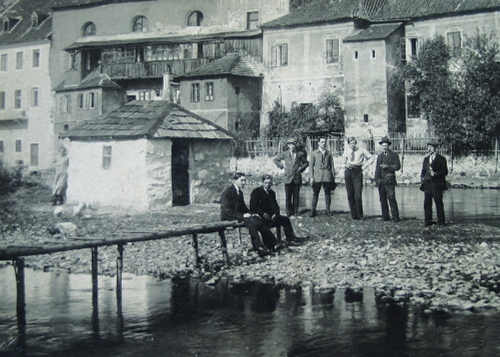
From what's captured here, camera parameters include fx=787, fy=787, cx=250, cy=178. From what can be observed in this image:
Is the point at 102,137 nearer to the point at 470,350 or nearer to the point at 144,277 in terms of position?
the point at 144,277

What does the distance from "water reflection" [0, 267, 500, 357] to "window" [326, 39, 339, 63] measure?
3847 centimetres

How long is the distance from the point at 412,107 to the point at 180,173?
2734 cm

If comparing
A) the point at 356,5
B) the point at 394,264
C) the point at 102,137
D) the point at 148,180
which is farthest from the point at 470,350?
the point at 356,5

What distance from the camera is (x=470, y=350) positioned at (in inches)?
334

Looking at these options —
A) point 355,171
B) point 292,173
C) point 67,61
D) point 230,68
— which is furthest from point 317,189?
point 67,61

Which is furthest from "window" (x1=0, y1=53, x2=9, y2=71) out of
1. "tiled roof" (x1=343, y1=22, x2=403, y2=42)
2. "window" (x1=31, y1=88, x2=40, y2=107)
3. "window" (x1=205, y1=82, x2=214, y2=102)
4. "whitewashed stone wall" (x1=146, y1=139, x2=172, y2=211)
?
"whitewashed stone wall" (x1=146, y1=139, x2=172, y2=211)

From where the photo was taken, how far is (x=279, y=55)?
51438mm

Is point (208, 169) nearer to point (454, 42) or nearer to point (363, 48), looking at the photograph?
point (363, 48)

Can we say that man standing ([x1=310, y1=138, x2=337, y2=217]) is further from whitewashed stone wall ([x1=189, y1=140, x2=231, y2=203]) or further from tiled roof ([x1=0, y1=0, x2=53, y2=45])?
tiled roof ([x1=0, y1=0, x2=53, y2=45])

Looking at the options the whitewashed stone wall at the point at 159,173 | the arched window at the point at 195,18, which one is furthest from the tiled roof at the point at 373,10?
the whitewashed stone wall at the point at 159,173

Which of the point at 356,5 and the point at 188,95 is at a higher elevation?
the point at 356,5

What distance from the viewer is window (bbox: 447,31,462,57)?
45.6m

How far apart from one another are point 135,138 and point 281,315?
12.6 m

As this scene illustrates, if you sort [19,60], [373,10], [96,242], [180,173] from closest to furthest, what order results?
[96,242] → [180,173] → [373,10] → [19,60]
